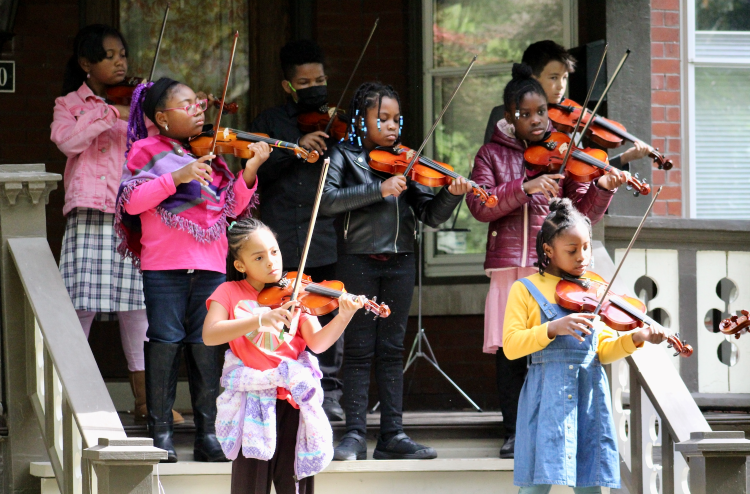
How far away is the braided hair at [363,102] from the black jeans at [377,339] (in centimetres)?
55

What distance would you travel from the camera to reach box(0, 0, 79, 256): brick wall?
6266 mm

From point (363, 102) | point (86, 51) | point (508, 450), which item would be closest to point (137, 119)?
point (86, 51)

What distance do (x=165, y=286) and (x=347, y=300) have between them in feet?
3.80

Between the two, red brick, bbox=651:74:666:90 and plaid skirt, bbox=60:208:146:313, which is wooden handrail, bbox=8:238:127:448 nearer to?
plaid skirt, bbox=60:208:146:313

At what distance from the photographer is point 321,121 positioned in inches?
198

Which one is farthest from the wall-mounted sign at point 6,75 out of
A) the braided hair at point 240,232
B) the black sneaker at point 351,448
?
the black sneaker at point 351,448

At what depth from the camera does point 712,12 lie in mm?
6148

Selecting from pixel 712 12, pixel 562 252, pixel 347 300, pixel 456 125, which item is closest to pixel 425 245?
pixel 456 125

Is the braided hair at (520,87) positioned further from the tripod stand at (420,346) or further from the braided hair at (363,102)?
the tripod stand at (420,346)

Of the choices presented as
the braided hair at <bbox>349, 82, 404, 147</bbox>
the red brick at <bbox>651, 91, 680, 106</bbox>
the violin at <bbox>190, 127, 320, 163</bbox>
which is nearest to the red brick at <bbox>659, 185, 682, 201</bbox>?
the red brick at <bbox>651, 91, 680, 106</bbox>

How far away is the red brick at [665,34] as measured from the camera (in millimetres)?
5988

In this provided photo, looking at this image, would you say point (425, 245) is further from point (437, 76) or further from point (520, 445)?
point (520, 445)

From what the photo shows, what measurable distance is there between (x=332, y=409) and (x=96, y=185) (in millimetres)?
1490

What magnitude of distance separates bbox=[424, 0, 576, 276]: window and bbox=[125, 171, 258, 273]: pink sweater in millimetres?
2335
